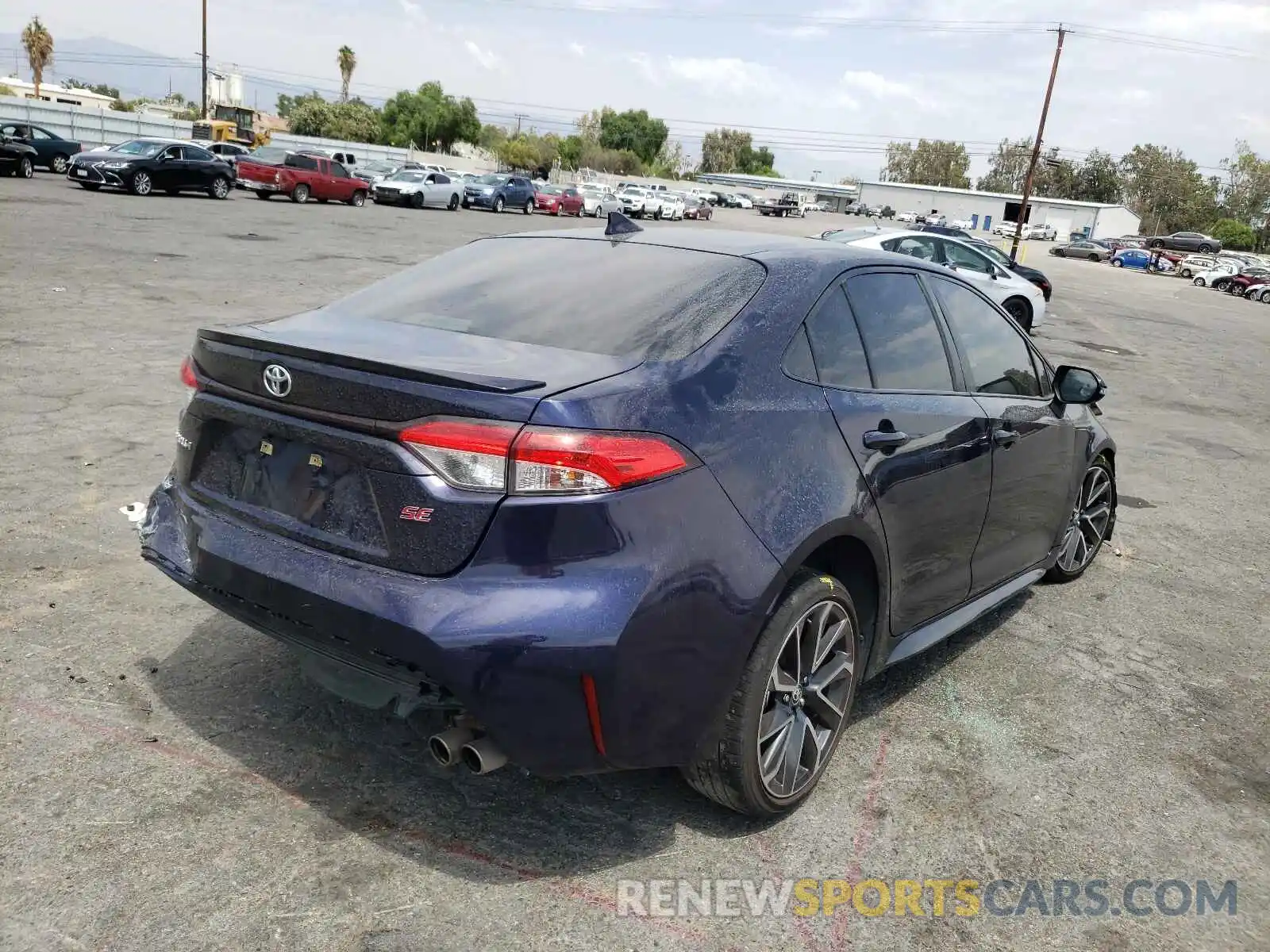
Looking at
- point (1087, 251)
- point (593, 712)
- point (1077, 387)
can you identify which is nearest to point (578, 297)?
point (593, 712)

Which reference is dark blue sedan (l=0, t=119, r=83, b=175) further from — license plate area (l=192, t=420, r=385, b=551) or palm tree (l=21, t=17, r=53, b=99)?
palm tree (l=21, t=17, r=53, b=99)

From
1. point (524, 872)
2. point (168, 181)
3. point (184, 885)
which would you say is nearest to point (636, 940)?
point (524, 872)

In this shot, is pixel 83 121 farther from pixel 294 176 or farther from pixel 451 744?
pixel 451 744

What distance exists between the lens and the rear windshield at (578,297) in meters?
3.00

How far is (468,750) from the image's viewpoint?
260cm

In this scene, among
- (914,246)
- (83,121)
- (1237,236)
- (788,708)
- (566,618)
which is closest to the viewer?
(566,618)

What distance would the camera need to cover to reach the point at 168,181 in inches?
1146

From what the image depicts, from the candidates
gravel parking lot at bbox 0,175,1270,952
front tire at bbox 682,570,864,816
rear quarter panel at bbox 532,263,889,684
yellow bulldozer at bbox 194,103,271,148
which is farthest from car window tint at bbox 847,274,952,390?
yellow bulldozer at bbox 194,103,271,148

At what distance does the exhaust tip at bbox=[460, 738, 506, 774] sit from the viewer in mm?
2584

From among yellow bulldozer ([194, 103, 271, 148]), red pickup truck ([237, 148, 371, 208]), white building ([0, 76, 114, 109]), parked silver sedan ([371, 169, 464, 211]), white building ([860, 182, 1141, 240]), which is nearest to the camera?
red pickup truck ([237, 148, 371, 208])

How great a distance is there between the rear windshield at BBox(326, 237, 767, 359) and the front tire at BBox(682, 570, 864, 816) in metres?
0.84

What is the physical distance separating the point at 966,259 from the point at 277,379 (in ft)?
53.5

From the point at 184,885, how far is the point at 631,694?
1248 mm

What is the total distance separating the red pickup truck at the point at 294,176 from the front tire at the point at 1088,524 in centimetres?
3265
